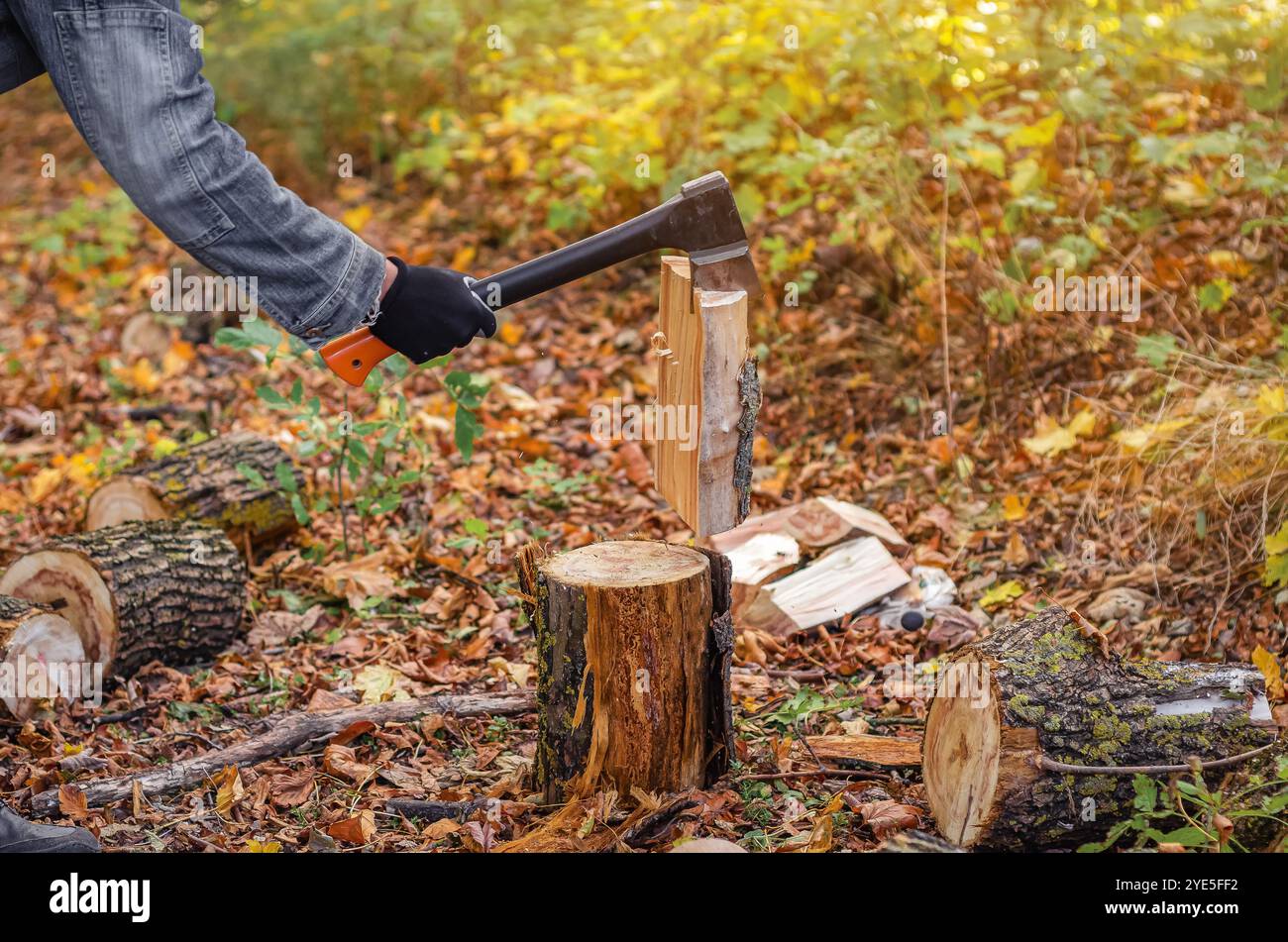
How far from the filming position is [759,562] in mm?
4066

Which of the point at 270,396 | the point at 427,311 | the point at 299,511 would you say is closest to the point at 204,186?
the point at 427,311

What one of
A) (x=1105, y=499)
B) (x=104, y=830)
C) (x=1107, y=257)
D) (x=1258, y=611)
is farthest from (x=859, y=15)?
(x=104, y=830)

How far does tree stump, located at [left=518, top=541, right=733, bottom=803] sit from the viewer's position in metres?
2.84

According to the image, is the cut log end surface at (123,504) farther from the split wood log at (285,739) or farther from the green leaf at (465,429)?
the split wood log at (285,739)

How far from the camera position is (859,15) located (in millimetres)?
5164

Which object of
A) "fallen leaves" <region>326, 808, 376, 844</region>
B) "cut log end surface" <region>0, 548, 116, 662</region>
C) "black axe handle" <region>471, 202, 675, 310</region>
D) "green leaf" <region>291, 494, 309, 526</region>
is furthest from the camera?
"green leaf" <region>291, 494, 309, 526</region>

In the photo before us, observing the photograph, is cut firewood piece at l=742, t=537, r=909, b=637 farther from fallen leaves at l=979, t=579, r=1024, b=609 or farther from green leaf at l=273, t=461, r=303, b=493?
green leaf at l=273, t=461, r=303, b=493

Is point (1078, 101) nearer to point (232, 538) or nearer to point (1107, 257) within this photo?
point (1107, 257)

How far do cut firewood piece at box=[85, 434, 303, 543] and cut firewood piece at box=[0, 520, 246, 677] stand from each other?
0.44 meters

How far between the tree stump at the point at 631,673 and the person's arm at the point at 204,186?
2.34 ft

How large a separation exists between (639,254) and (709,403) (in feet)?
1.38

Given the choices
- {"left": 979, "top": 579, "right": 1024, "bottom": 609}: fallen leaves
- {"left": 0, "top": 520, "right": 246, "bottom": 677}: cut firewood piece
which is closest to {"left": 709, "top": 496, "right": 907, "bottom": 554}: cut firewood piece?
{"left": 979, "top": 579, "right": 1024, "bottom": 609}: fallen leaves

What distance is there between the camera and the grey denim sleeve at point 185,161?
229 cm

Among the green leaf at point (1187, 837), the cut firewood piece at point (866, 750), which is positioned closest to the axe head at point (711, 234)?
the cut firewood piece at point (866, 750)
